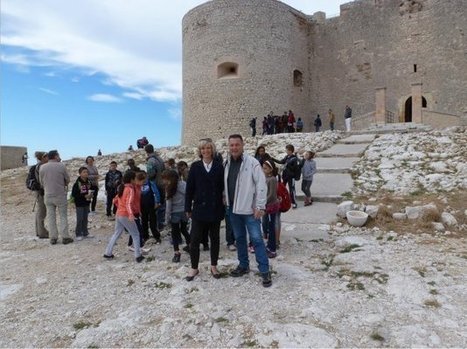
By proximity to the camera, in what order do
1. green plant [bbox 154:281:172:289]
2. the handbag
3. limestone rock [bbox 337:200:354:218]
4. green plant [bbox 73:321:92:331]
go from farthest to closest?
limestone rock [bbox 337:200:354:218]
the handbag
green plant [bbox 154:281:172:289]
green plant [bbox 73:321:92:331]

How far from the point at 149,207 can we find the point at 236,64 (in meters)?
15.0

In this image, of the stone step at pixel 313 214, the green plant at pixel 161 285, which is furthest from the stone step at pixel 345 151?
the green plant at pixel 161 285

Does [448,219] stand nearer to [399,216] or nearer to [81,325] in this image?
Answer: [399,216]

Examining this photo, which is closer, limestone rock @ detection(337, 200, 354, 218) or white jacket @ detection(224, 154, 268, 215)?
white jacket @ detection(224, 154, 268, 215)

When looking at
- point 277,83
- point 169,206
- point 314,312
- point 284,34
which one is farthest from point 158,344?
point 284,34

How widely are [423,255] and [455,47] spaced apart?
685 inches

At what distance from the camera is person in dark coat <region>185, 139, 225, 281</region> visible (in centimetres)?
346

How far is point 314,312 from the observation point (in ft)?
9.12

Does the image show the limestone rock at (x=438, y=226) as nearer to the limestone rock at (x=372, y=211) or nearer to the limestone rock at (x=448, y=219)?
the limestone rock at (x=448, y=219)

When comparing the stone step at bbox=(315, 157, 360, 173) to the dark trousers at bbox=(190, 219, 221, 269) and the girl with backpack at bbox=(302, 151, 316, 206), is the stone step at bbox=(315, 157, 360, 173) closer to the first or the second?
the girl with backpack at bbox=(302, 151, 316, 206)

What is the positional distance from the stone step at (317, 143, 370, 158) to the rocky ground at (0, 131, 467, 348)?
455 centimetres

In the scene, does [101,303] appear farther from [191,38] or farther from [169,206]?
[191,38]

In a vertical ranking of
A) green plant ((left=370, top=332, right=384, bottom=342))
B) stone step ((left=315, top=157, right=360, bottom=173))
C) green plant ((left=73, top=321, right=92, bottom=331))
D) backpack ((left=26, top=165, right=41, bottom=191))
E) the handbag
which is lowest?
green plant ((left=73, top=321, right=92, bottom=331))

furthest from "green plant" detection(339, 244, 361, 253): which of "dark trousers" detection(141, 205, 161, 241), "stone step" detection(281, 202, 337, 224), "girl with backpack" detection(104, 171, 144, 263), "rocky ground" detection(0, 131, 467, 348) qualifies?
"dark trousers" detection(141, 205, 161, 241)
